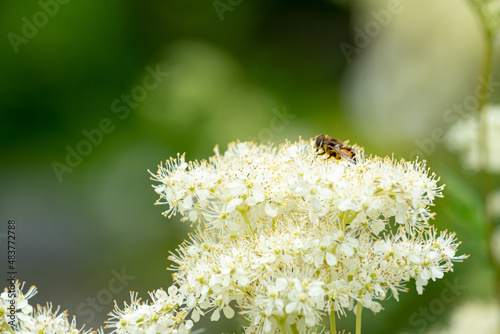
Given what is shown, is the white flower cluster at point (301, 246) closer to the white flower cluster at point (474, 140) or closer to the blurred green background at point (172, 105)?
the blurred green background at point (172, 105)

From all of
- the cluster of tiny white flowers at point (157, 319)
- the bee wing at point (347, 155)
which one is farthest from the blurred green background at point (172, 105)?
the cluster of tiny white flowers at point (157, 319)

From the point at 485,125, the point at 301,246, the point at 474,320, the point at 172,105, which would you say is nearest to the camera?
the point at 301,246

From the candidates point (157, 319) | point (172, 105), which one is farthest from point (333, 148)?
point (172, 105)

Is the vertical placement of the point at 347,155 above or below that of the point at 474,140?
below

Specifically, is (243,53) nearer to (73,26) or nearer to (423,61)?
(73,26)

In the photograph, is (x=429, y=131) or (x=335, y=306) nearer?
(x=335, y=306)

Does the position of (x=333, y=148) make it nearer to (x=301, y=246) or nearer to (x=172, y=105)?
(x=301, y=246)

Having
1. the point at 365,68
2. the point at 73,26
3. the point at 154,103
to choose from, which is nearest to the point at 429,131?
the point at 365,68
